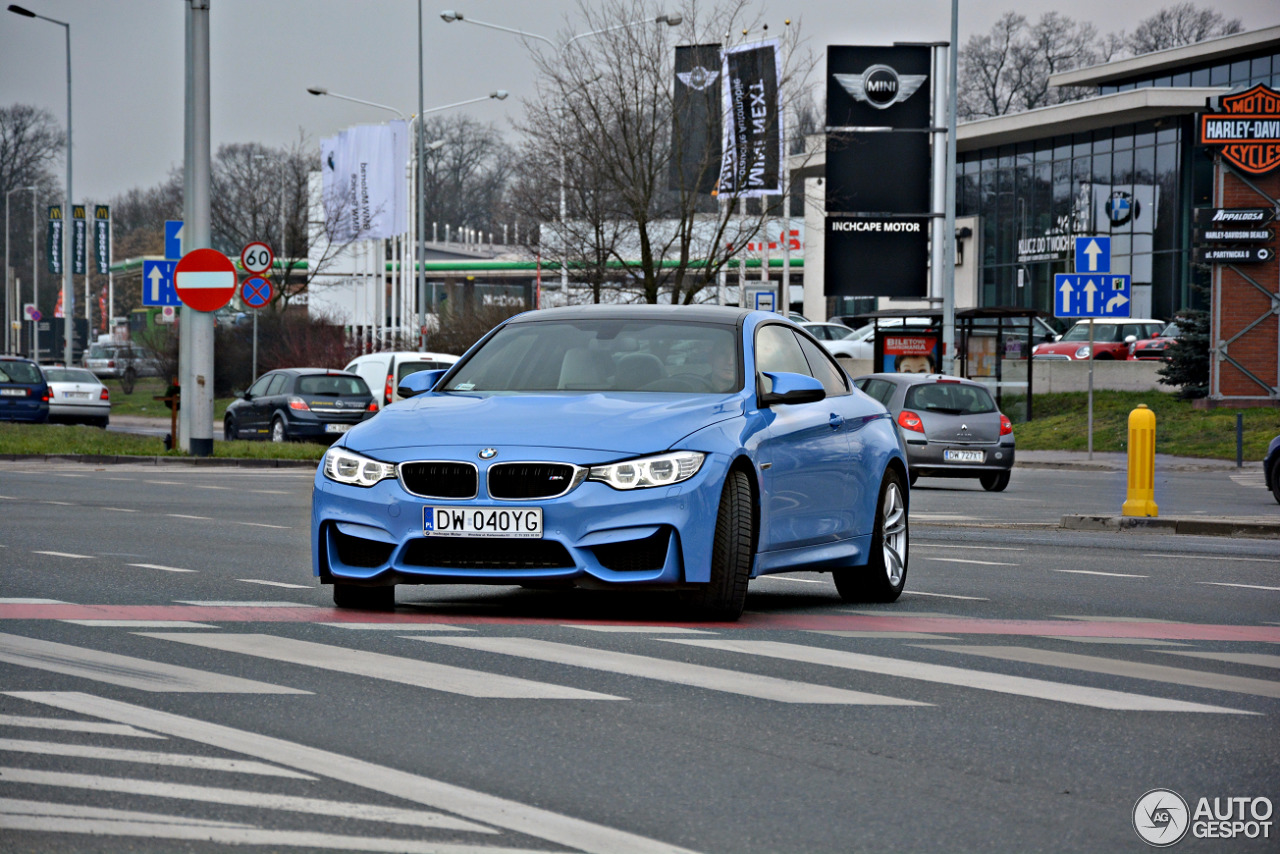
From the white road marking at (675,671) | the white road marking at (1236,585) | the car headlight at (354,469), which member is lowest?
the white road marking at (1236,585)

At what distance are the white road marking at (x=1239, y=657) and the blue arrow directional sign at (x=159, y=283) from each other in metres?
22.4

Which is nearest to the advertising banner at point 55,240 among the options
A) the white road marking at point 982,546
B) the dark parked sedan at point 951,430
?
the dark parked sedan at point 951,430

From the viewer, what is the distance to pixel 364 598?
8742 mm

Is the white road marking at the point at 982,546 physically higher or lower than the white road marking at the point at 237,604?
lower

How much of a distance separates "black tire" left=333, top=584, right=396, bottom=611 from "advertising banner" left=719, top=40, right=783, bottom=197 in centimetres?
3236

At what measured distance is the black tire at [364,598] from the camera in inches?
343

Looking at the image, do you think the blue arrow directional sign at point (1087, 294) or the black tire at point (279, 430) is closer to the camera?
the blue arrow directional sign at point (1087, 294)

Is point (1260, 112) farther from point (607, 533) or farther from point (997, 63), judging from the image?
point (997, 63)

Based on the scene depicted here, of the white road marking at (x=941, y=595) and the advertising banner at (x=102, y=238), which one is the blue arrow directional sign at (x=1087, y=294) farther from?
the advertising banner at (x=102, y=238)

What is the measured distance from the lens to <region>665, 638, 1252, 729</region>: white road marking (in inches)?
253

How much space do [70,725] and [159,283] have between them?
927 inches

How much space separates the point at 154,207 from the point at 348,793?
428ft

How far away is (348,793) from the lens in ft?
15.9

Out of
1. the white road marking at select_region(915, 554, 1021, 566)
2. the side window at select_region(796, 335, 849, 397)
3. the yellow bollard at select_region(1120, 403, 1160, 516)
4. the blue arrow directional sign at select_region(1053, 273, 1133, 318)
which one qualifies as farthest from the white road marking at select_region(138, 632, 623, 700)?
the blue arrow directional sign at select_region(1053, 273, 1133, 318)
